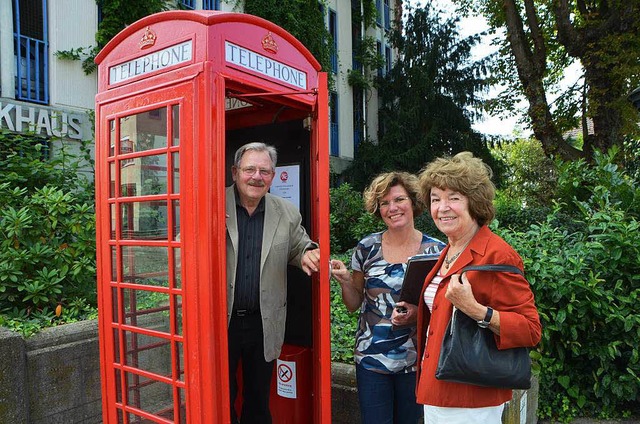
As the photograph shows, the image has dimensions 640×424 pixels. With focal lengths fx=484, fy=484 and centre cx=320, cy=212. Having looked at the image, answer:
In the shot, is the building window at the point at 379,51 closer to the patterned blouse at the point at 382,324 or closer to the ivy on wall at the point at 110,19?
the ivy on wall at the point at 110,19

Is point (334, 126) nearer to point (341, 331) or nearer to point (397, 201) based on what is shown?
point (341, 331)

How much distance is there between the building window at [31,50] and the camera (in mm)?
8477

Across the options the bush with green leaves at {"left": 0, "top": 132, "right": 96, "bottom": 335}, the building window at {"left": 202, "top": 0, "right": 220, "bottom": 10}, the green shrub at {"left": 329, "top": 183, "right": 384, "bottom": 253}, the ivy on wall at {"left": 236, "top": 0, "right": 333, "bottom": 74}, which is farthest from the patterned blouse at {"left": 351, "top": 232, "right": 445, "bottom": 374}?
the ivy on wall at {"left": 236, "top": 0, "right": 333, "bottom": 74}

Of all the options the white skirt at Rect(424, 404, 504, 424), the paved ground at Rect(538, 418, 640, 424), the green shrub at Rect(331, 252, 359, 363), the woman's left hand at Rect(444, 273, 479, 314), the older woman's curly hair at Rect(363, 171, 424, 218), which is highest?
the older woman's curly hair at Rect(363, 171, 424, 218)

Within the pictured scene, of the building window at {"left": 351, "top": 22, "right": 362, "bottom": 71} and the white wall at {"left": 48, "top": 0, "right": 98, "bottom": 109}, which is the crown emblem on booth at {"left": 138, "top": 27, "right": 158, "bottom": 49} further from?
the building window at {"left": 351, "top": 22, "right": 362, "bottom": 71}

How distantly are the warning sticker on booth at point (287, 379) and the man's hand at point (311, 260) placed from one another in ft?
3.49

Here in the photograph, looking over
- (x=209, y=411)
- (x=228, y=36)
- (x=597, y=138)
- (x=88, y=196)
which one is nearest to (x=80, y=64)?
(x=88, y=196)

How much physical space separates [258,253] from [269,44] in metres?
1.13

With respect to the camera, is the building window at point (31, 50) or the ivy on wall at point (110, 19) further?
the ivy on wall at point (110, 19)

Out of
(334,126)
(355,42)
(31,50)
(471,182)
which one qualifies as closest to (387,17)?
(355,42)

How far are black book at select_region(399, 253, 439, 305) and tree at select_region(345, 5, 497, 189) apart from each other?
48.0 feet

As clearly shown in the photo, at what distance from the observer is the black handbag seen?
74.0 inches

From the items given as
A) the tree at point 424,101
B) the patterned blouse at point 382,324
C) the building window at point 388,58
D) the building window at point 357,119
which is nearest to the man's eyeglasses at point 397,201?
the patterned blouse at point 382,324

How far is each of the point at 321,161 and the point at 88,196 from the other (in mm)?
3408
